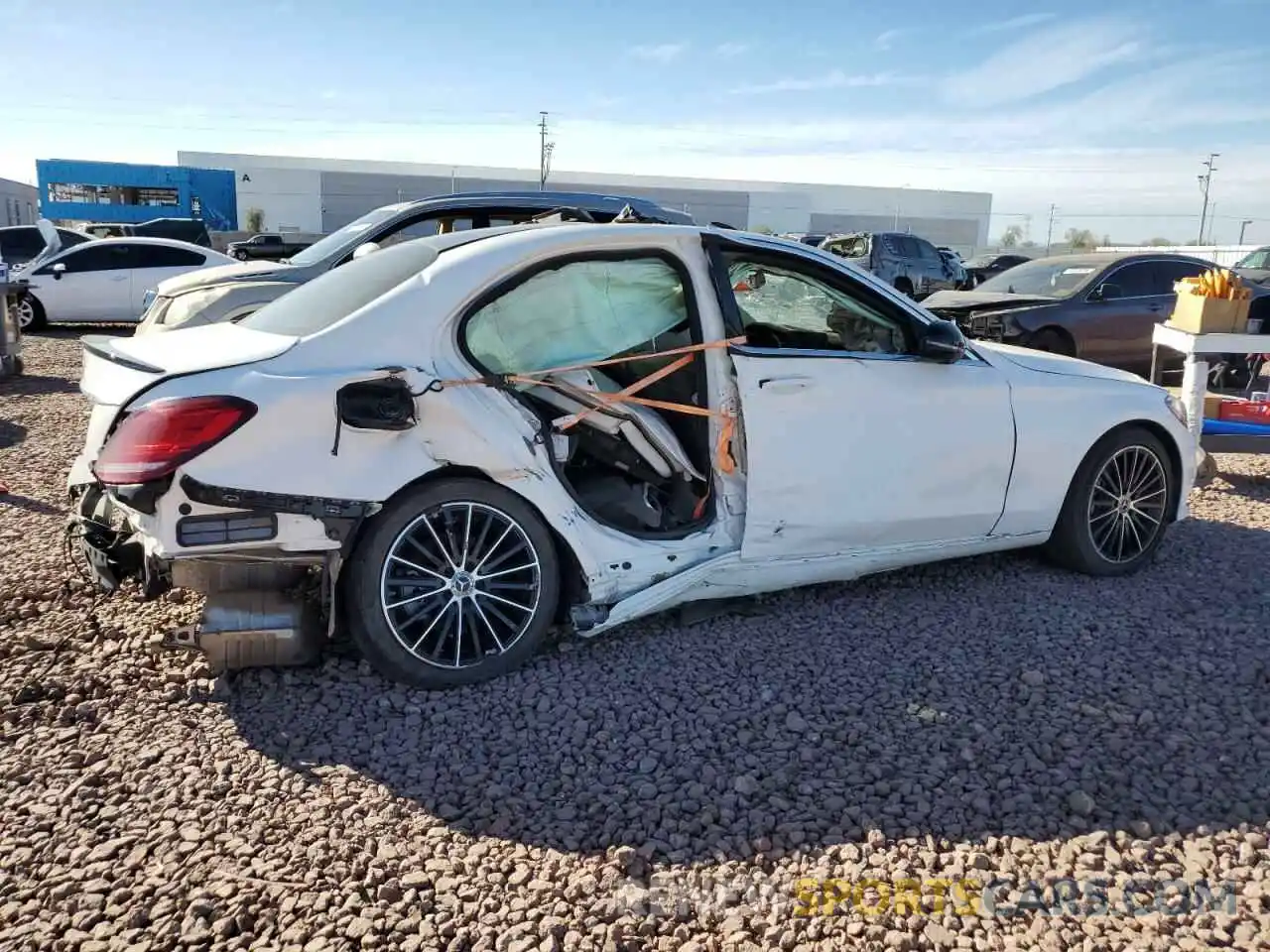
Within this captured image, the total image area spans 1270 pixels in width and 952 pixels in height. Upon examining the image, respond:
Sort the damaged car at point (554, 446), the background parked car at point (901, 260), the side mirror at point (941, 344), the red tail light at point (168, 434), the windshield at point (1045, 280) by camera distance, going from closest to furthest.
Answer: the red tail light at point (168, 434) < the damaged car at point (554, 446) < the side mirror at point (941, 344) < the windshield at point (1045, 280) < the background parked car at point (901, 260)

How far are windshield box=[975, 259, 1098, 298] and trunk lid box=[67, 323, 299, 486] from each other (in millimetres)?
9013

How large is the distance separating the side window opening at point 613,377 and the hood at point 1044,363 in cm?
157

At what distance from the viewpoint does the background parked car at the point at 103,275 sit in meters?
16.2

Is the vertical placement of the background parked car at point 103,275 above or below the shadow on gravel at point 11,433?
above

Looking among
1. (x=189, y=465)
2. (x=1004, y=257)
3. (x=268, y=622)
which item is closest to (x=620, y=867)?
(x=268, y=622)

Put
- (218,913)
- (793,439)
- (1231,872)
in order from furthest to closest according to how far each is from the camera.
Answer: (793,439) → (1231,872) → (218,913)

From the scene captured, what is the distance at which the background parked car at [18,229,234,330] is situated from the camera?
1620cm

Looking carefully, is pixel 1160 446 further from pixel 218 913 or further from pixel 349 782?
pixel 218 913

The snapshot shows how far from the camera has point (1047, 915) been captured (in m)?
2.61

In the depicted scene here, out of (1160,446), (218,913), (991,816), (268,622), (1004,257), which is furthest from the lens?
(1004,257)

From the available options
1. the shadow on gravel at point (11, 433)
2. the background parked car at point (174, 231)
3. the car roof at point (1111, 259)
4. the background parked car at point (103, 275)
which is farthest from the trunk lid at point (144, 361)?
the background parked car at point (174, 231)

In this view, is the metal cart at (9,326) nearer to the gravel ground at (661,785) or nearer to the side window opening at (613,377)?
the gravel ground at (661,785)

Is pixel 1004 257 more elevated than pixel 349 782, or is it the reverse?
pixel 1004 257

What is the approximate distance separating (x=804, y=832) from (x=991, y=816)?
1.82ft
